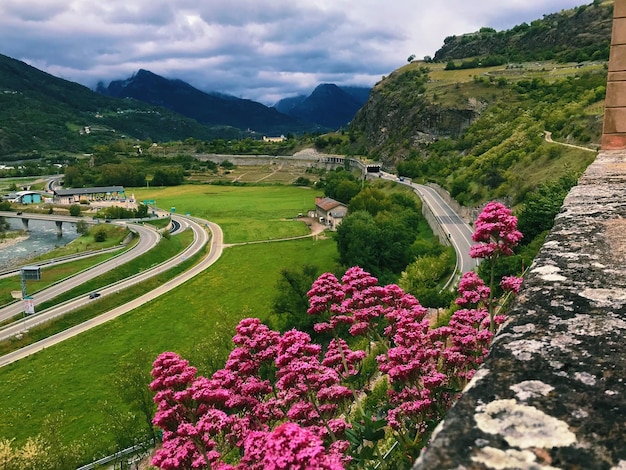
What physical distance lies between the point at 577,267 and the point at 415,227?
5859cm

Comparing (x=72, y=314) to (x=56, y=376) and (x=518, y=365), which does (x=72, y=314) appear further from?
(x=518, y=365)

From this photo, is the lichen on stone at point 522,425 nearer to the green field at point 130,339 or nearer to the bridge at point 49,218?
the green field at point 130,339

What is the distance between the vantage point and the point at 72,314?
44.6 metres

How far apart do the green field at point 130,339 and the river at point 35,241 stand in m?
31.5

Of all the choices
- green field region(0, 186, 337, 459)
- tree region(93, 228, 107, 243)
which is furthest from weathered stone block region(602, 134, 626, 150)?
tree region(93, 228, 107, 243)

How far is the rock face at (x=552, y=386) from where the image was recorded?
190 cm

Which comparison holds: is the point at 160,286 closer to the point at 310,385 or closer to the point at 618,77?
the point at 310,385

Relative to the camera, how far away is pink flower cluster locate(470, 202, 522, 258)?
7.39m

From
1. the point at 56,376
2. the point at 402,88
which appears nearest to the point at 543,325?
the point at 56,376

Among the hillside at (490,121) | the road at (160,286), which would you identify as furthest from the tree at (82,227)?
the hillside at (490,121)

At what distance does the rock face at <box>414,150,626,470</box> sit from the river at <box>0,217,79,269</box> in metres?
77.7

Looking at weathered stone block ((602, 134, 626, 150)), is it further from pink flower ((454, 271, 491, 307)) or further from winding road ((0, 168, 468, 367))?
winding road ((0, 168, 468, 367))

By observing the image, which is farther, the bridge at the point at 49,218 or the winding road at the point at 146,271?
the bridge at the point at 49,218

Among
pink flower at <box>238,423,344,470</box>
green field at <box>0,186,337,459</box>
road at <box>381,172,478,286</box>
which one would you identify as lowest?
green field at <box>0,186,337,459</box>
